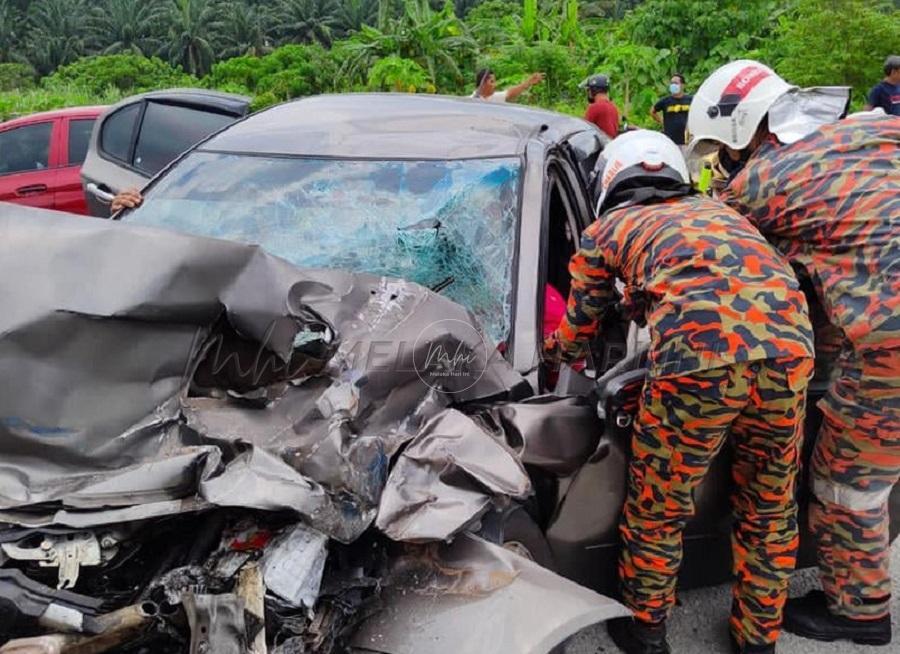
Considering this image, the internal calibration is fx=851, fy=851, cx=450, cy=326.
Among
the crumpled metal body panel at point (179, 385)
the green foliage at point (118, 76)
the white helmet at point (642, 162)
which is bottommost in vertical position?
the green foliage at point (118, 76)

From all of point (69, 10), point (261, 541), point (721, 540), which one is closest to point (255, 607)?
point (261, 541)

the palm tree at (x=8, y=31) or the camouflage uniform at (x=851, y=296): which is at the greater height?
the camouflage uniform at (x=851, y=296)

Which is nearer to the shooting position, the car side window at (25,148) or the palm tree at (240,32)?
the car side window at (25,148)

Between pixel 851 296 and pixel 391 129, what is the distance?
5.76 feet

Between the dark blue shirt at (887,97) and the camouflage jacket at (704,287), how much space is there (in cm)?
757

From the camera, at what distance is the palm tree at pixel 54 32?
140 feet

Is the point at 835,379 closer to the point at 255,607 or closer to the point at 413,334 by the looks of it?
the point at 413,334

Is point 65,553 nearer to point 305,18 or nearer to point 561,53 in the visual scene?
point 561,53

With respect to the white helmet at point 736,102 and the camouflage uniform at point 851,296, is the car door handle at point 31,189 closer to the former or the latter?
the white helmet at point 736,102

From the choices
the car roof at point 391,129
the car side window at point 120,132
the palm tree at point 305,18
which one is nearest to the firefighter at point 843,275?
the car roof at point 391,129

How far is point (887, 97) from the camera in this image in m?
9.02

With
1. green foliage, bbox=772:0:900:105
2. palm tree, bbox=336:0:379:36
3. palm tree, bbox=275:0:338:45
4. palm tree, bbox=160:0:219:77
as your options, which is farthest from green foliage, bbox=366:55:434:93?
palm tree, bbox=160:0:219:77

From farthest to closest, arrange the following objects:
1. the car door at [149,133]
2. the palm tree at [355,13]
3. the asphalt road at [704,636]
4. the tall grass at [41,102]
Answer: the palm tree at [355,13] < the tall grass at [41,102] < the car door at [149,133] < the asphalt road at [704,636]

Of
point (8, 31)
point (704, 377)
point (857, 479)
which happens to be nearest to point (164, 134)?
point (704, 377)
